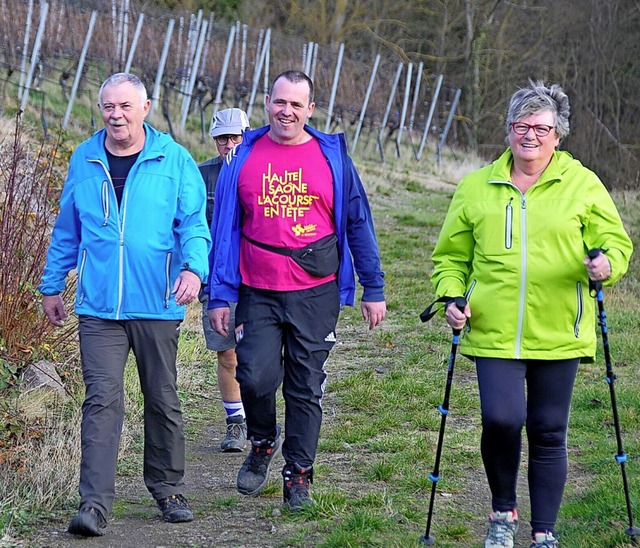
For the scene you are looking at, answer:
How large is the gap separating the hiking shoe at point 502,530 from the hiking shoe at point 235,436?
2.27 meters

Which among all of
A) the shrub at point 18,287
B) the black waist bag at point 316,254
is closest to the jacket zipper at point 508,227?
the black waist bag at point 316,254

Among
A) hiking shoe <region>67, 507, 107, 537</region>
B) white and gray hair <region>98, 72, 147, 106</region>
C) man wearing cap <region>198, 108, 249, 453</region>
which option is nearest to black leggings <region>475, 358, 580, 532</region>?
hiking shoe <region>67, 507, 107, 537</region>

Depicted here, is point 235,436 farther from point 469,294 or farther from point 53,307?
point 469,294

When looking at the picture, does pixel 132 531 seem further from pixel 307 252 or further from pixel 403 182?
pixel 403 182

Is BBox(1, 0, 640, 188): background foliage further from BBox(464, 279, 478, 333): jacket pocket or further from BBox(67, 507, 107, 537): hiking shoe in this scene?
BBox(464, 279, 478, 333): jacket pocket

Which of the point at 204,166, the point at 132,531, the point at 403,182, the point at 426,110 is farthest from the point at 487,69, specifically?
the point at 132,531

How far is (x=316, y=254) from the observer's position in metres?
5.04

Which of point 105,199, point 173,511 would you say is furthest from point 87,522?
point 105,199

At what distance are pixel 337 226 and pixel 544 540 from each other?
5.74ft

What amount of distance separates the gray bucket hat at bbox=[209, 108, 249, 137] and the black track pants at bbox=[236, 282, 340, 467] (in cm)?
139

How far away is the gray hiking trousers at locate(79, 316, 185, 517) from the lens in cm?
470

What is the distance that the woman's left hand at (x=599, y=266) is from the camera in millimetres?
4074

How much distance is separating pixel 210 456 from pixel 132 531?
4.84ft

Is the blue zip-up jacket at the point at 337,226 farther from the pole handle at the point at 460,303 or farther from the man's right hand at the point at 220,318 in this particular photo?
the pole handle at the point at 460,303
